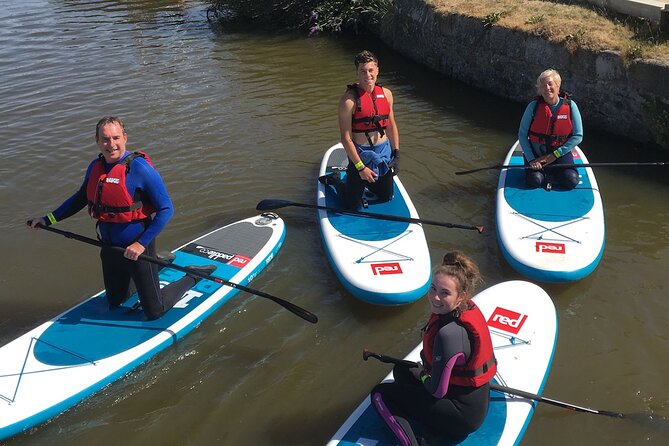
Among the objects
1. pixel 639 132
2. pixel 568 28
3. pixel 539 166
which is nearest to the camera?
pixel 539 166

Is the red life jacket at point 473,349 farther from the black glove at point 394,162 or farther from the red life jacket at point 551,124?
the red life jacket at point 551,124

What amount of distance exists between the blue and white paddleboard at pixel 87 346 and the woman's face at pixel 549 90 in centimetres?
340

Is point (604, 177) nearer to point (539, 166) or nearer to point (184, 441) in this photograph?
point (539, 166)

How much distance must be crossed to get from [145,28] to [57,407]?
13016 mm

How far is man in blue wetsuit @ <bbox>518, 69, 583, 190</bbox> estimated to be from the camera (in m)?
6.25

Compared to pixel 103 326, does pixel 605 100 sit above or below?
above

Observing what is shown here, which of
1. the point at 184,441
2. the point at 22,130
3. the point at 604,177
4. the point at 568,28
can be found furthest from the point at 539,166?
the point at 22,130

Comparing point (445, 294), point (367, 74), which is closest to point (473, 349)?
point (445, 294)

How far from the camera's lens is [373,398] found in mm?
3645

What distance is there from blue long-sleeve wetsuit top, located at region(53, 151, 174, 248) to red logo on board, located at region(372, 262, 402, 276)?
184 cm

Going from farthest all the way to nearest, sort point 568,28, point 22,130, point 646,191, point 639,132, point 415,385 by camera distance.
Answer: point 22,130 → point 568,28 → point 639,132 → point 646,191 → point 415,385

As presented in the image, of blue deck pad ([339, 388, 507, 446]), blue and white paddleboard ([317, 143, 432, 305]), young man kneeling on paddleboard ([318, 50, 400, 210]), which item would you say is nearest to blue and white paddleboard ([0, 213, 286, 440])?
blue and white paddleboard ([317, 143, 432, 305])

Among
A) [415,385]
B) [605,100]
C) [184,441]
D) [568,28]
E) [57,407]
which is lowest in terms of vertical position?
[184,441]

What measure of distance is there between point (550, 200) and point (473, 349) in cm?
336
